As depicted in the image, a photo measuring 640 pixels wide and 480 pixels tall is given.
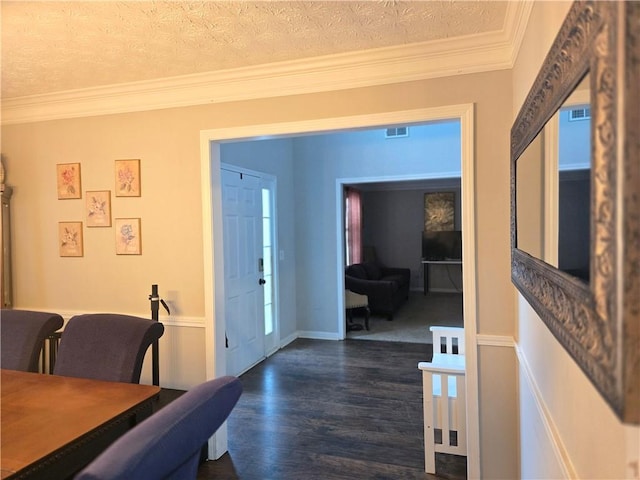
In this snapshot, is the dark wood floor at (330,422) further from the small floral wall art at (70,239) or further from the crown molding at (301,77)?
the crown molding at (301,77)

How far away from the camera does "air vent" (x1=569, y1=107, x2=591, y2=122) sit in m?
0.77

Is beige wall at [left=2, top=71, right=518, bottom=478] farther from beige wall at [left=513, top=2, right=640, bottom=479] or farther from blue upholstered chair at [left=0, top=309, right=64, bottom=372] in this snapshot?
blue upholstered chair at [left=0, top=309, right=64, bottom=372]

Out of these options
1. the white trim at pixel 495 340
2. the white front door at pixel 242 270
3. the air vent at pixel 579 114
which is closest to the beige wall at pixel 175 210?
the white trim at pixel 495 340

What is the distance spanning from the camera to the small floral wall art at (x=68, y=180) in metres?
3.18

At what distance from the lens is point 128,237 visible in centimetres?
306

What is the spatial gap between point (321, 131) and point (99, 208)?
5.92 feet

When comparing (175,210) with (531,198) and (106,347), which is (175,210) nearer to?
(106,347)

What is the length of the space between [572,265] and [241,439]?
277 centimetres

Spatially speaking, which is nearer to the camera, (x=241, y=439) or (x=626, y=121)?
(x=626, y=121)

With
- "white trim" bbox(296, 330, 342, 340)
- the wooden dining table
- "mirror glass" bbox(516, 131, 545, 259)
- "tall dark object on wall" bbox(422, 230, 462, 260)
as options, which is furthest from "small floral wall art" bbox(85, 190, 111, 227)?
"tall dark object on wall" bbox(422, 230, 462, 260)

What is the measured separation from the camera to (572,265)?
2.91 feet

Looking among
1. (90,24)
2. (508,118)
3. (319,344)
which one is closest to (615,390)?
(508,118)

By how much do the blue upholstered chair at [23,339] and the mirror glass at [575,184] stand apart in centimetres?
245

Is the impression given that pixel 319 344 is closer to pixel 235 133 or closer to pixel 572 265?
pixel 235 133
